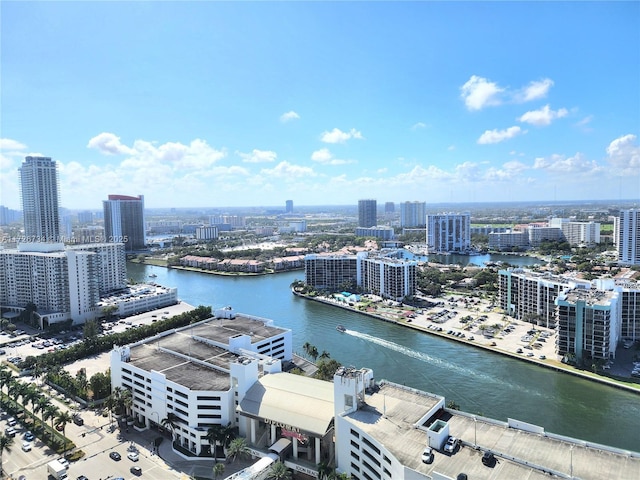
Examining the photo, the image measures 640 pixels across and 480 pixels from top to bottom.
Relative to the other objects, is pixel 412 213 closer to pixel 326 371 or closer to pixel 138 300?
pixel 138 300

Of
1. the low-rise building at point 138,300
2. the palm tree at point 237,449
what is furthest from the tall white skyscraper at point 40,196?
the palm tree at point 237,449

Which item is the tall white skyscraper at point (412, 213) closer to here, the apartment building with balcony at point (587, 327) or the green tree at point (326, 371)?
the apartment building with balcony at point (587, 327)

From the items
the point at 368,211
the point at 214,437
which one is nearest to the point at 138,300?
the point at 214,437

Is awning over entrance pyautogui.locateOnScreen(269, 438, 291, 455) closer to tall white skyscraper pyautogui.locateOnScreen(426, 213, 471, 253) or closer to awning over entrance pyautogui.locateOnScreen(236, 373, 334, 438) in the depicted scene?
awning over entrance pyautogui.locateOnScreen(236, 373, 334, 438)

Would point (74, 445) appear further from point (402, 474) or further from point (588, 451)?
point (588, 451)

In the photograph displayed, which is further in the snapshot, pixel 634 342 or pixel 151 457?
pixel 634 342

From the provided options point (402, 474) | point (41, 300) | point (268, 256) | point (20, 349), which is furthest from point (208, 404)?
point (268, 256)
